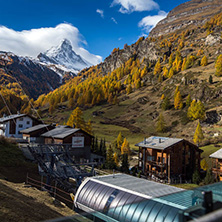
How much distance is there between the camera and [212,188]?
5145 mm

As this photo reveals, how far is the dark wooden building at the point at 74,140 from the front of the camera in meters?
51.1

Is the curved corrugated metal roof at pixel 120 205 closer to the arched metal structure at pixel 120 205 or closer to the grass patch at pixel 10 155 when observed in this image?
the arched metal structure at pixel 120 205

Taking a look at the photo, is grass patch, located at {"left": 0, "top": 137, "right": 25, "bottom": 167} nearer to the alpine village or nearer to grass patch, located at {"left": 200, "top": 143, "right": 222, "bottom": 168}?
the alpine village

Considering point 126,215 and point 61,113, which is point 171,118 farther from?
point 126,215

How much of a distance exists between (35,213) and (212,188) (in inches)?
496

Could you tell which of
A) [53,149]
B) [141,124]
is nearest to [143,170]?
[53,149]

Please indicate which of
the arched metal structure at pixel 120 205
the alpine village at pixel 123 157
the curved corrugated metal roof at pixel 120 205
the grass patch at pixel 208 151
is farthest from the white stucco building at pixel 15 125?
the grass patch at pixel 208 151

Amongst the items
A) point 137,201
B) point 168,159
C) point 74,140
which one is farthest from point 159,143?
point 137,201

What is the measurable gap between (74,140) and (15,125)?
77.6ft

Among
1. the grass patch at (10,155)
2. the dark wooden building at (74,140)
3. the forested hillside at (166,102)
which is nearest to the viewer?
the grass patch at (10,155)

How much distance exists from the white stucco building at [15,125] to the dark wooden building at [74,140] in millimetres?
12300

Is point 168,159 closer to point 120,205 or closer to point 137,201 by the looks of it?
point 137,201

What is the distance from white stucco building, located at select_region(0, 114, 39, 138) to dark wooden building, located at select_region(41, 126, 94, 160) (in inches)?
484

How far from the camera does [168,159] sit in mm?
47125
